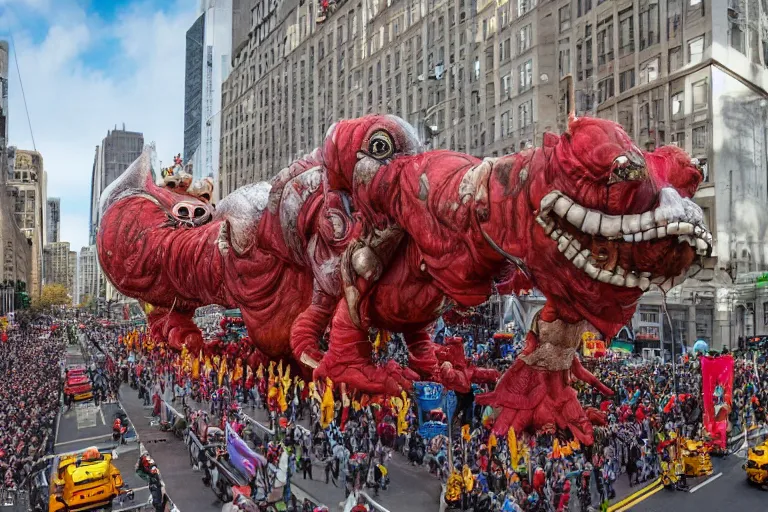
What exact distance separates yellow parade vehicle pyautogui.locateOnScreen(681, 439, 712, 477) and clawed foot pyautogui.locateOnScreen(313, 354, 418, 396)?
5443 mm

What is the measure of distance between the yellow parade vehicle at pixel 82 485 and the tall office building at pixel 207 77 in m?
24.8

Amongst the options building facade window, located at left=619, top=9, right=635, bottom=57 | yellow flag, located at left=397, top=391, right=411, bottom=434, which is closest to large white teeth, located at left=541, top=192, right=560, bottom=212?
yellow flag, located at left=397, top=391, right=411, bottom=434

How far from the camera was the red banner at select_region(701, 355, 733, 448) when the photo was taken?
25.5 ft

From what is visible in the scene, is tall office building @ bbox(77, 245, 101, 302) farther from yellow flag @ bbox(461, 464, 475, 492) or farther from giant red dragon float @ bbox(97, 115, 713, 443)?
yellow flag @ bbox(461, 464, 475, 492)

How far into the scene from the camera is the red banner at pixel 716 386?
7.77 m

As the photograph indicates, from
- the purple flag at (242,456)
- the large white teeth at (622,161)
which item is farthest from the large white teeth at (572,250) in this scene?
the purple flag at (242,456)

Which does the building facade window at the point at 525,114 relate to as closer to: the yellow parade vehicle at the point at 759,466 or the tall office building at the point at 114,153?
the yellow parade vehicle at the point at 759,466

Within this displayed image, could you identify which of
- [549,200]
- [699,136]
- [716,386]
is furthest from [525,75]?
[549,200]

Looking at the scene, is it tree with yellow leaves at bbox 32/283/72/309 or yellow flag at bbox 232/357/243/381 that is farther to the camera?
tree with yellow leaves at bbox 32/283/72/309

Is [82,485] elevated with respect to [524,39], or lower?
lower

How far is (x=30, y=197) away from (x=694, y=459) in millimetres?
50088

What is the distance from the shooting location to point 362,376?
4.47 metres

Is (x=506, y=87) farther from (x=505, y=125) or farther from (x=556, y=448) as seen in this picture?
(x=556, y=448)

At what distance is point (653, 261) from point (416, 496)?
13.7 ft
